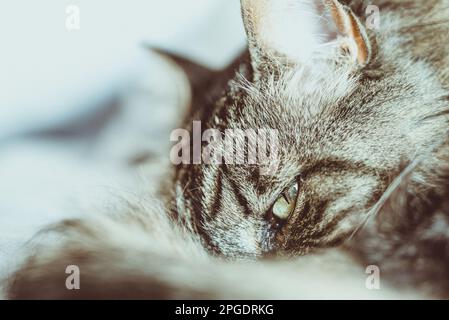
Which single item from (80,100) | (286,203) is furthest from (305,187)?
(80,100)

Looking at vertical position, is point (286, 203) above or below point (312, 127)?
below

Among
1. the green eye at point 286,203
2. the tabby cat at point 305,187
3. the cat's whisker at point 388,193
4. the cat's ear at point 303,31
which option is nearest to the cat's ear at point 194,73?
the tabby cat at point 305,187

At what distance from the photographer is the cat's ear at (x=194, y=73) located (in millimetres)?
991

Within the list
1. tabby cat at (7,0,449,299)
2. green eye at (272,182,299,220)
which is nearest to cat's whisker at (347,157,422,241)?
tabby cat at (7,0,449,299)

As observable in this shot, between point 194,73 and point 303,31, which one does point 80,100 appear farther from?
point 303,31

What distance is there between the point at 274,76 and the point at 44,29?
41 cm

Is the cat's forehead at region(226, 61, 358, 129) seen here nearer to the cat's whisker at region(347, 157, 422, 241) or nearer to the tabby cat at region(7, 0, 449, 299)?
the tabby cat at region(7, 0, 449, 299)

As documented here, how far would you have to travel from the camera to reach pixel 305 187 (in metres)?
0.93

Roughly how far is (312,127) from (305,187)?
4.0 inches

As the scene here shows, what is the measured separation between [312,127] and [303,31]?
0.53 ft

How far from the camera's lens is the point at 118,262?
0.98 metres

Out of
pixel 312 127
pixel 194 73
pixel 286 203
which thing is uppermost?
pixel 194 73

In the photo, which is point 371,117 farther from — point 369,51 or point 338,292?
point 338,292
